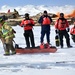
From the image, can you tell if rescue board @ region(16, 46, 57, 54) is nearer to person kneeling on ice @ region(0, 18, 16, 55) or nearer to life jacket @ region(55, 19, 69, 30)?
person kneeling on ice @ region(0, 18, 16, 55)

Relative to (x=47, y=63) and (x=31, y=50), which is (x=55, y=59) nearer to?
(x=47, y=63)

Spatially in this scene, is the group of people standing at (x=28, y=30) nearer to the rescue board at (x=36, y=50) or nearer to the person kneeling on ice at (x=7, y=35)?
the person kneeling on ice at (x=7, y=35)

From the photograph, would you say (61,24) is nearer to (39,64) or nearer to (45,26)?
(45,26)

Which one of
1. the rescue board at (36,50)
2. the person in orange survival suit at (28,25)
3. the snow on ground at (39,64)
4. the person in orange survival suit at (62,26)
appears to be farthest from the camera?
the person in orange survival suit at (62,26)

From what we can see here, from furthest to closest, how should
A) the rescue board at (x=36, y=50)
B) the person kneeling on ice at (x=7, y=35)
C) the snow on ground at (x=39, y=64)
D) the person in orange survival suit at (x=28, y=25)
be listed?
the person in orange survival suit at (x=28, y=25) < the rescue board at (x=36, y=50) < the person kneeling on ice at (x=7, y=35) < the snow on ground at (x=39, y=64)

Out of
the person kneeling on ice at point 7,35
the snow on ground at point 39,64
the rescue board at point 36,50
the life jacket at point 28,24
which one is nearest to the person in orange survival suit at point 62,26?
the life jacket at point 28,24

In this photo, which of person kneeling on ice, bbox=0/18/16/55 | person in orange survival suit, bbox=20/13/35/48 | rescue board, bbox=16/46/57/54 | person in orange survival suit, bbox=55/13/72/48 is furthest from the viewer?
person in orange survival suit, bbox=55/13/72/48

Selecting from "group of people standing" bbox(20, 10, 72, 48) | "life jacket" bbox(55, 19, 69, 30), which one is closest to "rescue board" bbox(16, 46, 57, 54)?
"group of people standing" bbox(20, 10, 72, 48)

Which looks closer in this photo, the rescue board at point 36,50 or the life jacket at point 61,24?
the rescue board at point 36,50

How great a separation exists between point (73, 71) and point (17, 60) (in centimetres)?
305

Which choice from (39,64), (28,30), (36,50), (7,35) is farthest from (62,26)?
(39,64)

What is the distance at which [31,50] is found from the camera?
13.9 metres

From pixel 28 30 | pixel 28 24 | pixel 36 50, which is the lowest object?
pixel 36 50

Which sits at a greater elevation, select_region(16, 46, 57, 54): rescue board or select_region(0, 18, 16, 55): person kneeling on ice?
select_region(0, 18, 16, 55): person kneeling on ice
